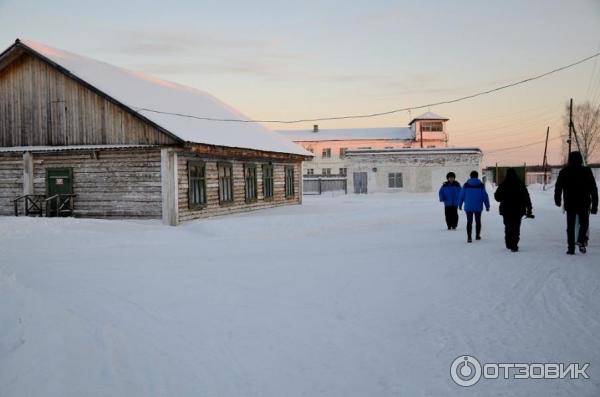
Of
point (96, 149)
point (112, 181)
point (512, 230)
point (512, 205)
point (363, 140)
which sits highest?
point (363, 140)

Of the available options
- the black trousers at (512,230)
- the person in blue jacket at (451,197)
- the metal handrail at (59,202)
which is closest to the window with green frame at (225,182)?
the metal handrail at (59,202)

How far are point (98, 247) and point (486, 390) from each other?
10.7 meters

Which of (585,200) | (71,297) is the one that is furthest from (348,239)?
(71,297)

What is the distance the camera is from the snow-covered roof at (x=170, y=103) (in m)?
17.5

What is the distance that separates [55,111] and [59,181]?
2.41m

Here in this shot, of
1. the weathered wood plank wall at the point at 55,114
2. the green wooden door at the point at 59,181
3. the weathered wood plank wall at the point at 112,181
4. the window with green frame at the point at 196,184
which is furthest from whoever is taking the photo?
the green wooden door at the point at 59,181

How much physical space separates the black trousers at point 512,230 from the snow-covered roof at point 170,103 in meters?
9.83

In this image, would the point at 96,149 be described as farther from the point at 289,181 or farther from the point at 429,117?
the point at 429,117

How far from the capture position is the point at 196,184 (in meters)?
18.3

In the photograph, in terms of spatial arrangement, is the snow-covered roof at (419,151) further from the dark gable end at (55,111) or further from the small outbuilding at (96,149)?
the dark gable end at (55,111)

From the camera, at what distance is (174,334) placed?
5305 millimetres

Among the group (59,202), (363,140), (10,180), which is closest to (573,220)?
(59,202)

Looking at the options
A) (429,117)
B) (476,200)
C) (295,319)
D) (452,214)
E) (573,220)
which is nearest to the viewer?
(295,319)

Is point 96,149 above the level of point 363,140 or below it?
below
